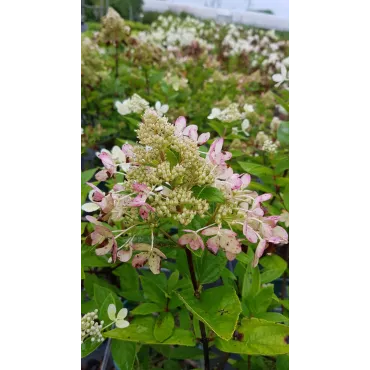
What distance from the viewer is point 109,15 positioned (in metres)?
1.45

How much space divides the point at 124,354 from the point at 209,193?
0.99 feet

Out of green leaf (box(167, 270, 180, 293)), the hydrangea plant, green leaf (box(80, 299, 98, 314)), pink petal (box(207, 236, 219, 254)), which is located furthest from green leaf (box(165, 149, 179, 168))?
green leaf (box(80, 299, 98, 314))

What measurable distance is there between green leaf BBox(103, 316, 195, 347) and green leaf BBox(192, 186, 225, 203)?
214 millimetres

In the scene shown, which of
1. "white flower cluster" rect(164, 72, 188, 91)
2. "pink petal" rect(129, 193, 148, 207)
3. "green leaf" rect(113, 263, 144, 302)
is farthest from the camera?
"white flower cluster" rect(164, 72, 188, 91)

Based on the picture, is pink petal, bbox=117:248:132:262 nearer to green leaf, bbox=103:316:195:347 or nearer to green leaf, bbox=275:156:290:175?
green leaf, bbox=103:316:195:347

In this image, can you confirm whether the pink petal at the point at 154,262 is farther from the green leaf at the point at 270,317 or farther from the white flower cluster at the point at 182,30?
the white flower cluster at the point at 182,30

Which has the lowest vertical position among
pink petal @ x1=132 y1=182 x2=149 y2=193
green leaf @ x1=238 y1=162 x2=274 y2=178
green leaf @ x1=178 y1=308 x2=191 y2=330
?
green leaf @ x1=178 y1=308 x2=191 y2=330

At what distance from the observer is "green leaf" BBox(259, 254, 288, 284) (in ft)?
2.46

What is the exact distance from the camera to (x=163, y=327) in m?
0.59
